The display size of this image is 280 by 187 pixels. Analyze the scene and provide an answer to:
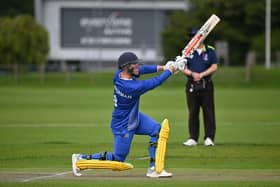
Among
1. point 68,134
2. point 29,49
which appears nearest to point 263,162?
point 68,134

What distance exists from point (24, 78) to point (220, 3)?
56.4ft

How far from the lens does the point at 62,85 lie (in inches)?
2008

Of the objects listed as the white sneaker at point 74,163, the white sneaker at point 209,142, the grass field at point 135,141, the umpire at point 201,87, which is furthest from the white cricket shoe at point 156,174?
the white sneaker at point 209,142

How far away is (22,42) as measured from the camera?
5912 centimetres

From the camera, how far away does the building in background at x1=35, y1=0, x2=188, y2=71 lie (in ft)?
266

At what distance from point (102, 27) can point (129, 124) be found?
68.7 metres

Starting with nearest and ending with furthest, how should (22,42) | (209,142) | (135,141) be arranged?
(209,142) < (135,141) < (22,42)

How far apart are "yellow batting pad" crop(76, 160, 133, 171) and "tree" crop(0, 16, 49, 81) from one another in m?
45.7

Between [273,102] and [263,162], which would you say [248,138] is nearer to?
[263,162]

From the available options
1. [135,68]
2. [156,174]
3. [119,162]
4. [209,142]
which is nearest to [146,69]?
[135,68]

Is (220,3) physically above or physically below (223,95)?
above

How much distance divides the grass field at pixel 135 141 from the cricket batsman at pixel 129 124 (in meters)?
0.22

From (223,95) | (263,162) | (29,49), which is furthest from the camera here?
(29,49)

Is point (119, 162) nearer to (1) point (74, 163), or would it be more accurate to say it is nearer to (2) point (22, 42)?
(1) point (74, 163)
